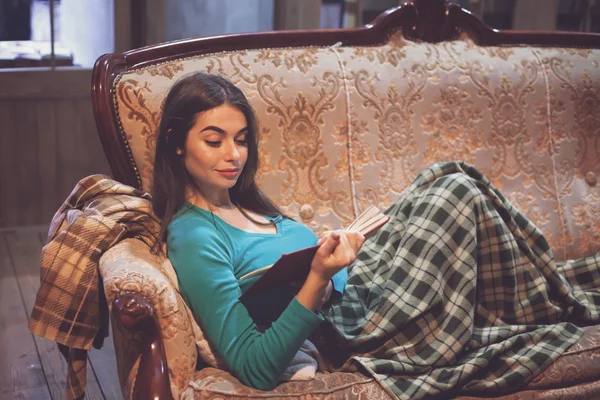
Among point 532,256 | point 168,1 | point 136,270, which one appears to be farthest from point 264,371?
point 168,1

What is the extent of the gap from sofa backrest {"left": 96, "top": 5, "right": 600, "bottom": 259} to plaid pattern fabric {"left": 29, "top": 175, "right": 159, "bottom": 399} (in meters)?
0.28

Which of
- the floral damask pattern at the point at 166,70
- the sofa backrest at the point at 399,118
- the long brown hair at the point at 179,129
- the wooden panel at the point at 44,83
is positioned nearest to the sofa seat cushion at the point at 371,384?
the long brown hair at the point at 179,129

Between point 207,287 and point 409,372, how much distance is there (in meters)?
0.47

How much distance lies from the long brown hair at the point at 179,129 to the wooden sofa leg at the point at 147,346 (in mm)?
266

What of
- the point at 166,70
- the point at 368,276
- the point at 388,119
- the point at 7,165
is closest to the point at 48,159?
the point at 7,165

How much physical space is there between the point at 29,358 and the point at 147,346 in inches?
45.2

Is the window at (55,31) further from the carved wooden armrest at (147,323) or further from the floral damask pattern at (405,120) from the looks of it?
the carved wooden armrest at (147,323)

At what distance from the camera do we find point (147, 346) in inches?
56.4

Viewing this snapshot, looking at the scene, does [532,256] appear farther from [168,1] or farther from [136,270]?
[168,1]

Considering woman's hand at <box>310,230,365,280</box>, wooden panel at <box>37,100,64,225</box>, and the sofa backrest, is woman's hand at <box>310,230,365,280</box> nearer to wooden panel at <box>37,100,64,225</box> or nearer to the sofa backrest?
the sofa backrest

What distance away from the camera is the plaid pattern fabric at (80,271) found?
1.56m

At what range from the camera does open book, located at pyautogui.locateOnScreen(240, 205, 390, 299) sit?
56.6 inches

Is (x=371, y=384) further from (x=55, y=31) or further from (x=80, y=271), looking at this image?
(x=55, y=31)

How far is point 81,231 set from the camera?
5.26 feet
